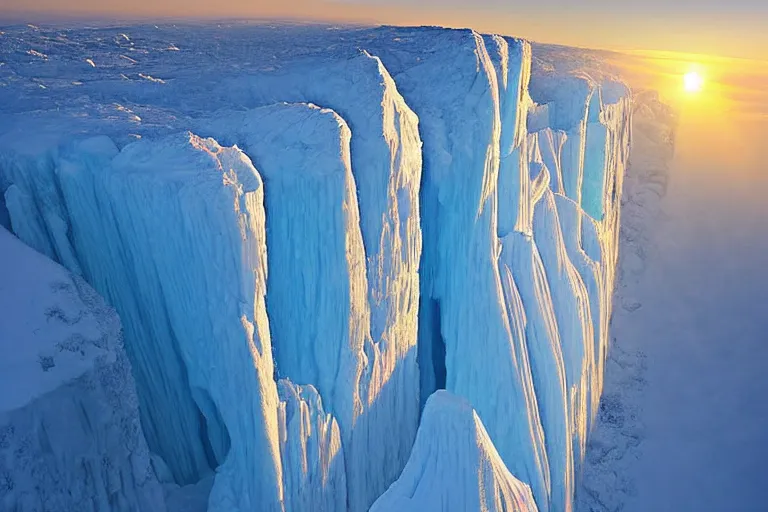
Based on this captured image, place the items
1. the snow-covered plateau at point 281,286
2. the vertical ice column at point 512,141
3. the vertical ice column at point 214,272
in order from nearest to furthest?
the snow-covered plateau at point 281,286, the vertical ice column at point 214,272, the vertical ice column at point 512,141

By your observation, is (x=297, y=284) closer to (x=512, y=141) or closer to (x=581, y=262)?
(x=512, y=141)

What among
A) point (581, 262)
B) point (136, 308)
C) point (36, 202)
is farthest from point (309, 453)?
point (581, 262)

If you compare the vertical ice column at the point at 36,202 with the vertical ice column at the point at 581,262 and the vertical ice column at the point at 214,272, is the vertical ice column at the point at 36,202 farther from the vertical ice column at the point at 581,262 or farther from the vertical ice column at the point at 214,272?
the vertical ice column at the point at 581,262

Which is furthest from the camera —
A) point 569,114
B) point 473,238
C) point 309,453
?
point 569,114

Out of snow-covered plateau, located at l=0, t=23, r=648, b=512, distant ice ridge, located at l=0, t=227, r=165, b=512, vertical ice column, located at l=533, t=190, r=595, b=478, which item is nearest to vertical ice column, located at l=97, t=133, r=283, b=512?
snow-covered plateau, located at l=0, t=23, r=648, b=512

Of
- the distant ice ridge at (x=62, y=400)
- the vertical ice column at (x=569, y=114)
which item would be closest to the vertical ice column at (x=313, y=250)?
the distant ice ridge at (x=62, y=400)
